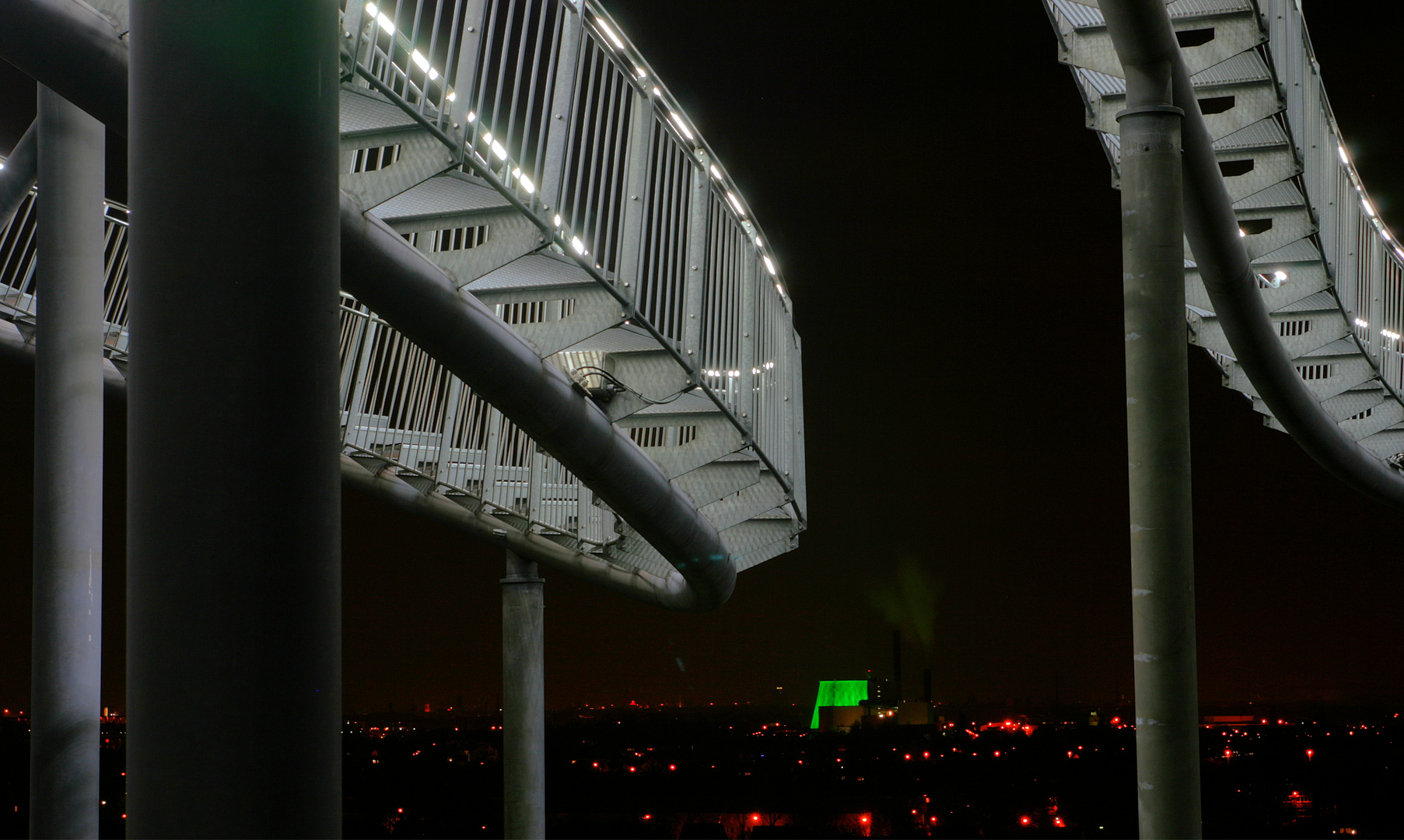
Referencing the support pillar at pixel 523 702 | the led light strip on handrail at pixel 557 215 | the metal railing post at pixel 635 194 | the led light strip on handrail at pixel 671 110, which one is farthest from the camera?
the support pillar at pixel 523 702

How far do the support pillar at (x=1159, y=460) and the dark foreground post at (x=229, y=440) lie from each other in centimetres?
505

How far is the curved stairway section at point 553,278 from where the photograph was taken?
6.12 metres

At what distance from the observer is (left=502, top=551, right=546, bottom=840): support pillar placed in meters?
15.0

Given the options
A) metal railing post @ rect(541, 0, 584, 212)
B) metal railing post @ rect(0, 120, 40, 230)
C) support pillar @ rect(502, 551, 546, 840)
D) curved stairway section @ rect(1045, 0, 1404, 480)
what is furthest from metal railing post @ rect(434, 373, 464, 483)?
curved stairway section @ rect(1045, 0, 1404, 480)

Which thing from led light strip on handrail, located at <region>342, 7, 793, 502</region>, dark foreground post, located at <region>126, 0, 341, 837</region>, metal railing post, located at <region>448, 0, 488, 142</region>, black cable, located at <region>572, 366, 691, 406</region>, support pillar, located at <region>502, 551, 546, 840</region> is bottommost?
support pillar, located at <region>502, 551, 546, 840</region>

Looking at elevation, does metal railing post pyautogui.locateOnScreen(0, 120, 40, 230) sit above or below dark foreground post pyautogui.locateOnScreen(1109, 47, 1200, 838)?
above

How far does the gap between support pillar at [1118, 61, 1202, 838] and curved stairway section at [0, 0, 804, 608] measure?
9.31 feet

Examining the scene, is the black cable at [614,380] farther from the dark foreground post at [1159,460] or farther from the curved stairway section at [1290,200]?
the curved stairway section at [1290,200]

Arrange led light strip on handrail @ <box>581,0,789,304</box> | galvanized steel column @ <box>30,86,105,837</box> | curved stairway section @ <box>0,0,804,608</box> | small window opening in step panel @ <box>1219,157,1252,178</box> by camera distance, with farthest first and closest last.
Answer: small window opening in step panel @ <box>1219,157,1252,178</box> < led light strip on handrail @ <box>581,0,789,304</box> < galvanized steel column @ <box>30,86,105,837</box> < curved stairway section @ <box>0,0,804,608</box>

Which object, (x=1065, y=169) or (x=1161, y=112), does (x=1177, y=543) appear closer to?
(x=1161, y=112)

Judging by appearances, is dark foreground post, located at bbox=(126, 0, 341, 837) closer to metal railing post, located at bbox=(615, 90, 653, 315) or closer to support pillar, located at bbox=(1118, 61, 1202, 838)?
support pillar, located at bbox=(1118, 61, 1202, 838)

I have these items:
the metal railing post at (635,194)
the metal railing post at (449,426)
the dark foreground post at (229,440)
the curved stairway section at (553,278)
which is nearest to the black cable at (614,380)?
the curved stairway section at (553,278)

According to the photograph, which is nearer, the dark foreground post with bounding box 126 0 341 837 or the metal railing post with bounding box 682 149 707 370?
the dark foreground post with bounding box 126 0 341 837

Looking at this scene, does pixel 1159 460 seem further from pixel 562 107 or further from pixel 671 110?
pixel 671 110
